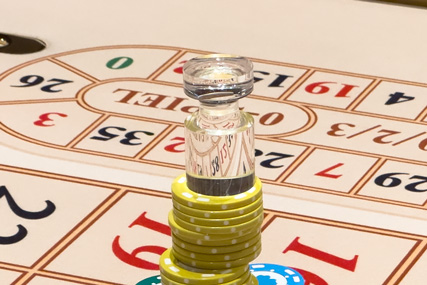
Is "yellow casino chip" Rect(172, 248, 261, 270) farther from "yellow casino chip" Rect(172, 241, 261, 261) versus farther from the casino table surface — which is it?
the casino table surface

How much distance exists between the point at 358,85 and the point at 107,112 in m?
1.08

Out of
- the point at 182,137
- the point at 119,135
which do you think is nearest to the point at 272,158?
the point at 182,137

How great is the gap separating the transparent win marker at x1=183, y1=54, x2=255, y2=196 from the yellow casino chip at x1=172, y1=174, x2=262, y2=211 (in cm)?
2

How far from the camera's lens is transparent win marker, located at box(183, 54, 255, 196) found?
3.24 m

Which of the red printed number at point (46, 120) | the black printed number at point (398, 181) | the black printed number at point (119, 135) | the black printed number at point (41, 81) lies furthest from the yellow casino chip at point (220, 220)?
the black printed number at point (41, 81)

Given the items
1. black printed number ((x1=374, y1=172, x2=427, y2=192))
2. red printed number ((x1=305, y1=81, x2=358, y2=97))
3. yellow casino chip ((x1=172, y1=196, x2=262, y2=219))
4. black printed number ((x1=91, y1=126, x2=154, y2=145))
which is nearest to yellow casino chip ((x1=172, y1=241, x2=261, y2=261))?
yellow casino chip ((x1=172, y1=196, x2=262, y2=219))

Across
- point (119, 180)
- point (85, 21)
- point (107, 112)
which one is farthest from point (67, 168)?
point (85, 21)

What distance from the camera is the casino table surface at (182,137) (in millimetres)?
3895

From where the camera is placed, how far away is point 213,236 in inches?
128

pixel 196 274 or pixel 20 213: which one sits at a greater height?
pixel 196 274

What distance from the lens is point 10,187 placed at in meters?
4.31

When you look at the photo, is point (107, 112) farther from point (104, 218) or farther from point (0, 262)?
point (0, 262)

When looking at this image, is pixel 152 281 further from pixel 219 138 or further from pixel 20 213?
pixel 20 213

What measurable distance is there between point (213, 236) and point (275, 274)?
427 mm
